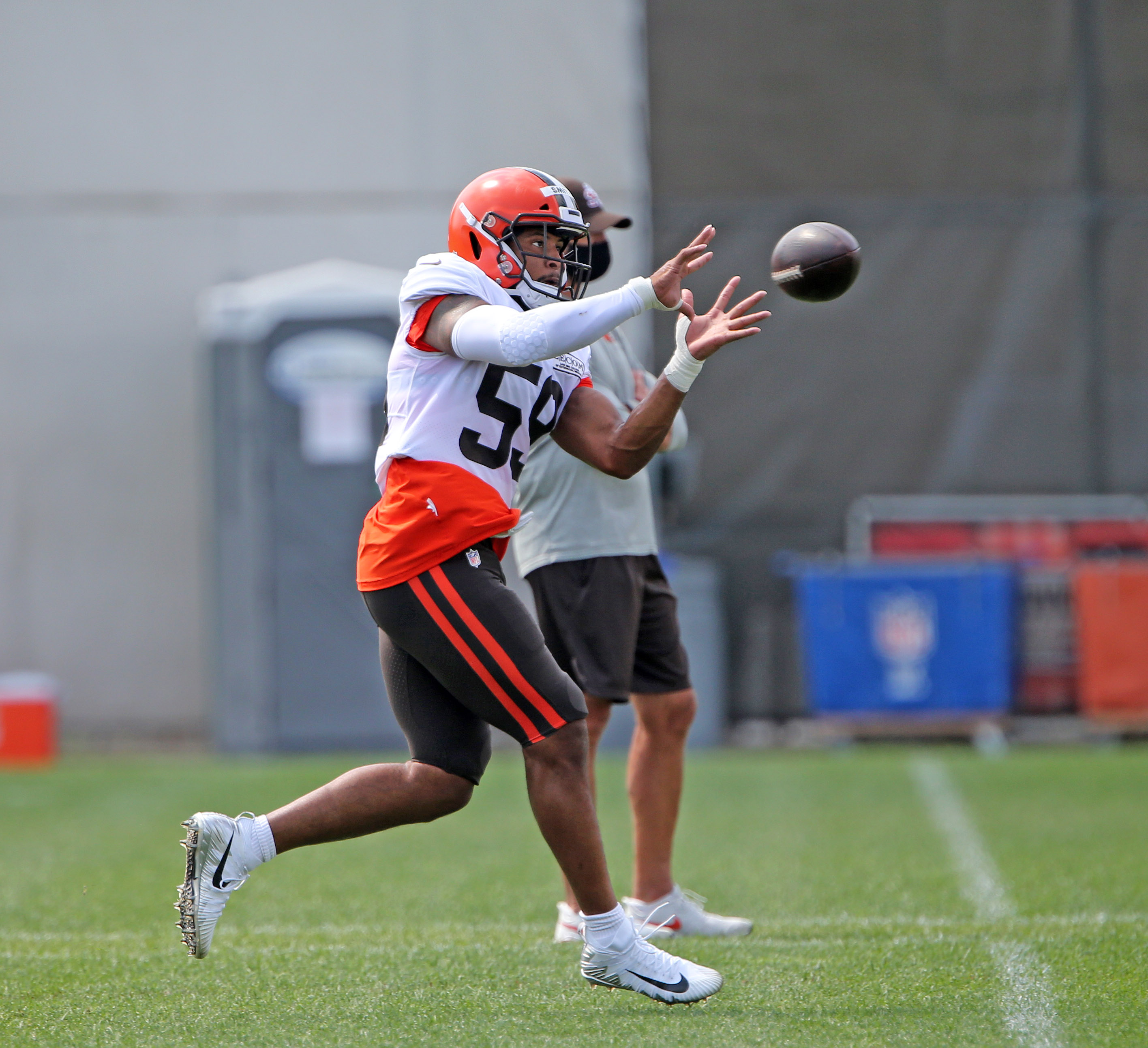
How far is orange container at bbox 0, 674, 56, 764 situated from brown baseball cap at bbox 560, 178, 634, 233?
6.57m

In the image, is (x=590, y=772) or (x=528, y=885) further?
(x=528, y=885)

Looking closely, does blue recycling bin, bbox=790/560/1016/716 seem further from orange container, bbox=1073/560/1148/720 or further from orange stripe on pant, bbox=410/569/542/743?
orange stripe on pant, bbox=410/569/542/743

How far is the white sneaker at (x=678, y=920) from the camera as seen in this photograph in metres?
4.21

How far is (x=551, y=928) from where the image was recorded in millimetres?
4422

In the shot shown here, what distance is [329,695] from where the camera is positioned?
9.65m

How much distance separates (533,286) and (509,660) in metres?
0.86

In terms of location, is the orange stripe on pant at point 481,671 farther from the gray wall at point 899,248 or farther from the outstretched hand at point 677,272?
the gray wall at point 899,248

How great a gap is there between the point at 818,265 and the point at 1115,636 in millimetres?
6554

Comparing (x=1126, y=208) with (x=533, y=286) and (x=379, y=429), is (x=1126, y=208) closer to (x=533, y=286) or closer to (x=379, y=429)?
(x=379, y=429)

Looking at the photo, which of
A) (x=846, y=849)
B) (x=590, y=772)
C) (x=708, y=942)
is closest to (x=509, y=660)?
(x=590, y=772)

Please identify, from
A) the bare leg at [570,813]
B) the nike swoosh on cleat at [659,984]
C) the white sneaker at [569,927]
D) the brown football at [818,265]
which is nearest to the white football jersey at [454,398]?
the bare leg at [570,813]

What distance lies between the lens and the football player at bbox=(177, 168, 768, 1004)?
3.26m

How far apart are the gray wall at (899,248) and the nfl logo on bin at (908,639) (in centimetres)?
105

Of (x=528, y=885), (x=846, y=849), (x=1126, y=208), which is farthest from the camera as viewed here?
(x=1126, y=208)
